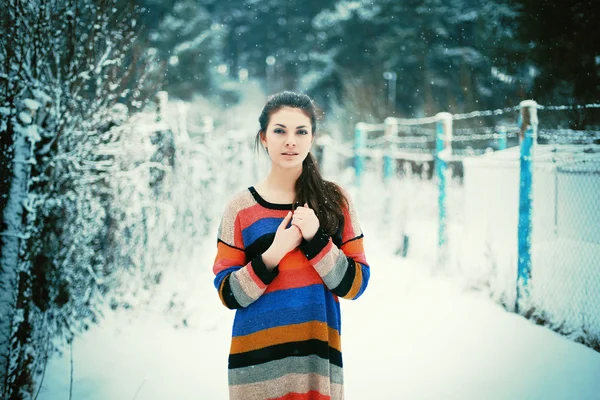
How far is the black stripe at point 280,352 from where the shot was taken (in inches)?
47.9

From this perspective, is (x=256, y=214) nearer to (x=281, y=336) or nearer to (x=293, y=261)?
(x=293, y=261)

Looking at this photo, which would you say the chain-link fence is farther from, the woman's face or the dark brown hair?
the woman's face

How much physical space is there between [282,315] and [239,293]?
6.2 inches

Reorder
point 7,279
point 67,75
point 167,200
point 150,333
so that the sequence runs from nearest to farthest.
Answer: point 7,279
point 67,75
point 150,333
point 167,200

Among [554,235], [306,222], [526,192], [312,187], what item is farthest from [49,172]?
[554,235]

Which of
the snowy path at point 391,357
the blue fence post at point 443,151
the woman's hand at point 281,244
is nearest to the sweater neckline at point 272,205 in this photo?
A: the woman's hand at point 281,244

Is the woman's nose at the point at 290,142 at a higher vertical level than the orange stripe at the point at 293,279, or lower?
higher

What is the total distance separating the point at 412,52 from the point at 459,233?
1060 centimetres

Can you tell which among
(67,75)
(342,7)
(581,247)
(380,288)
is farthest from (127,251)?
(342,7)

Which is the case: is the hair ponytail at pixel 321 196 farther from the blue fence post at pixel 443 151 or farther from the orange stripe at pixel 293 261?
the blue fence post at pixel 443 151

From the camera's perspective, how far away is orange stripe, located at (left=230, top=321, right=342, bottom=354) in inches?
47.9

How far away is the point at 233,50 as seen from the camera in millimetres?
23156

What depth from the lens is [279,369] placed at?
1222 millimetres

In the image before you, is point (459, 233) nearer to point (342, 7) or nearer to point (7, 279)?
point (7, 279)
